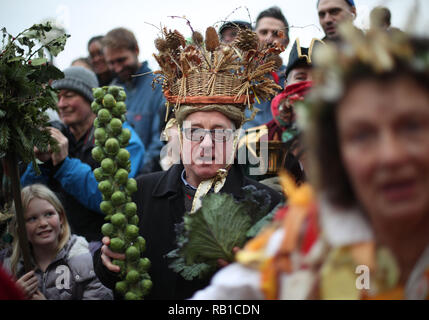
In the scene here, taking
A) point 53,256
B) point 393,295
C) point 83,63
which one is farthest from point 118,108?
point 83,63

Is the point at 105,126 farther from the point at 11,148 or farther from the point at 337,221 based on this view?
the point at 337,221

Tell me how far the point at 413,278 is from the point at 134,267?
1.71m

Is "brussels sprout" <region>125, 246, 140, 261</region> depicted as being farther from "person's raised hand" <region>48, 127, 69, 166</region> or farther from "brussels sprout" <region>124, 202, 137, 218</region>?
"person's raised hand" <region>48, 127, 69, 166</region>

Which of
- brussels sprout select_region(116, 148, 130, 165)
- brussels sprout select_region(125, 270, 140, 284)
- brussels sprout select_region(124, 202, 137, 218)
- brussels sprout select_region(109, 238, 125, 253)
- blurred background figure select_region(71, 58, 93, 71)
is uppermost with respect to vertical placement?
blurred background figure select_region(71, 58, 93, 71)

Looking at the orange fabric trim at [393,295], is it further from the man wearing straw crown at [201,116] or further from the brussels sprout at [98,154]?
the brussels sprout at [98,154]

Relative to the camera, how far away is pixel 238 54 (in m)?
3.05

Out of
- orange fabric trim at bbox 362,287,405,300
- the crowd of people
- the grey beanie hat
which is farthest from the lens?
the grey beanie hat

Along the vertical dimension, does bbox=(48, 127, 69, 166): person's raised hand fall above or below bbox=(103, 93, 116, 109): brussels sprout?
above

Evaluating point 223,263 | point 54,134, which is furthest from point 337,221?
point 54,134

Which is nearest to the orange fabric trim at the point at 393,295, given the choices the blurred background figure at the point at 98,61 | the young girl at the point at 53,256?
the young girl at the point at 53,256

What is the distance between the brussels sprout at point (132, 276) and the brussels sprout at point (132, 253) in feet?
0.22

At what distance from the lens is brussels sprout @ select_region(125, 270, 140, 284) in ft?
8.81

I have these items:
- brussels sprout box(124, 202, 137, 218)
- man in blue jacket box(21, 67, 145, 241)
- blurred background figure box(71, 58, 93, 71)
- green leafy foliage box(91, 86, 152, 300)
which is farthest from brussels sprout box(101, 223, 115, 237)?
blurred background figure box(71, 58, 93, 71)

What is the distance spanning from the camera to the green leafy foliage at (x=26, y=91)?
118 inches
